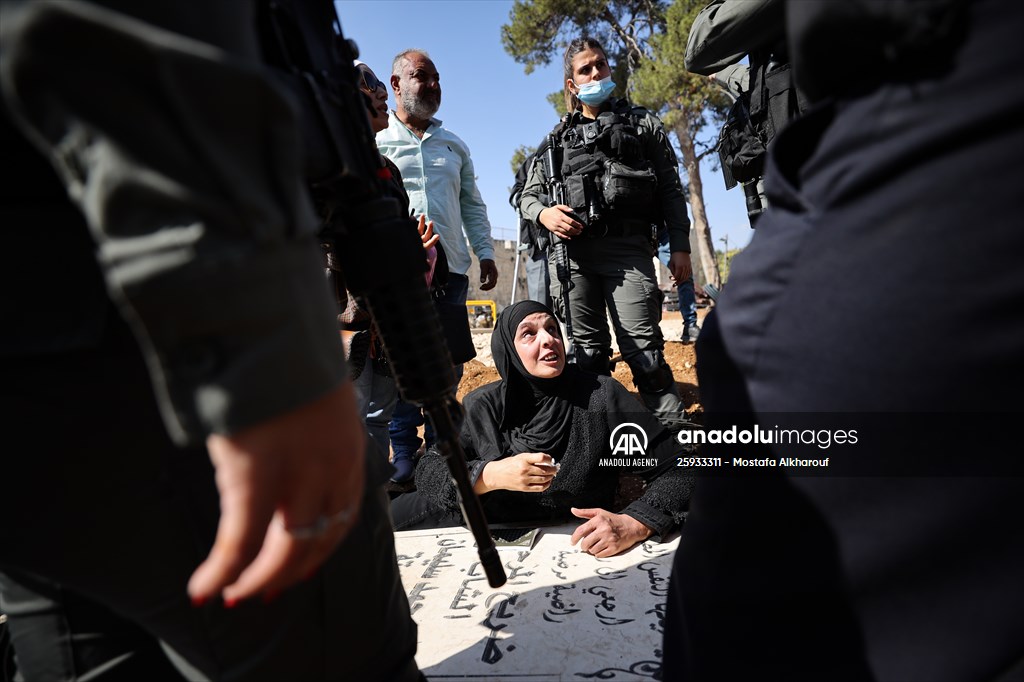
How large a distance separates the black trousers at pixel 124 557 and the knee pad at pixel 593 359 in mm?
2694

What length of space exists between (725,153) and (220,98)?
2962 mm

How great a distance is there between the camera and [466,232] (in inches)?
144

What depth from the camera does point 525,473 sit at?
78.4 inches

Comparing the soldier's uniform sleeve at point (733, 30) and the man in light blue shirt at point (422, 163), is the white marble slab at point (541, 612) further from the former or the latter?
the soldier's uniform sleeve at point (733, 30)

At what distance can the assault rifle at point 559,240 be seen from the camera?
10.7 ft

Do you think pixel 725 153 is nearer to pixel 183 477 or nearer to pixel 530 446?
pixel 530 446

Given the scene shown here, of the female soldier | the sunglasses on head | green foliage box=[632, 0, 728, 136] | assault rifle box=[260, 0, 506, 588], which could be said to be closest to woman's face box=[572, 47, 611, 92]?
the female soldier

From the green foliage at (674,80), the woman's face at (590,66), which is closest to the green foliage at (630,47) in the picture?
the green foliage at (674,80)

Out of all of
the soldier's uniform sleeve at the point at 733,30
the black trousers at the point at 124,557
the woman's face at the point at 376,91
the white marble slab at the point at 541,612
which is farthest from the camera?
the woman's face at the point at 376,91

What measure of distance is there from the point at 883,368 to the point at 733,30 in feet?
6.71

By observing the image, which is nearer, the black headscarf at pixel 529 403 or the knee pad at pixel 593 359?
the black headscarf at pixel 529 403

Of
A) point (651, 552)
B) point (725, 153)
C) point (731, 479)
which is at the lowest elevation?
point (651, 552)

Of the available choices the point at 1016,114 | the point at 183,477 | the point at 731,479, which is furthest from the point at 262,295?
the point at 1016,114

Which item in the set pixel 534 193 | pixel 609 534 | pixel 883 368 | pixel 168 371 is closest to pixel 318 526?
pixel 168 371
